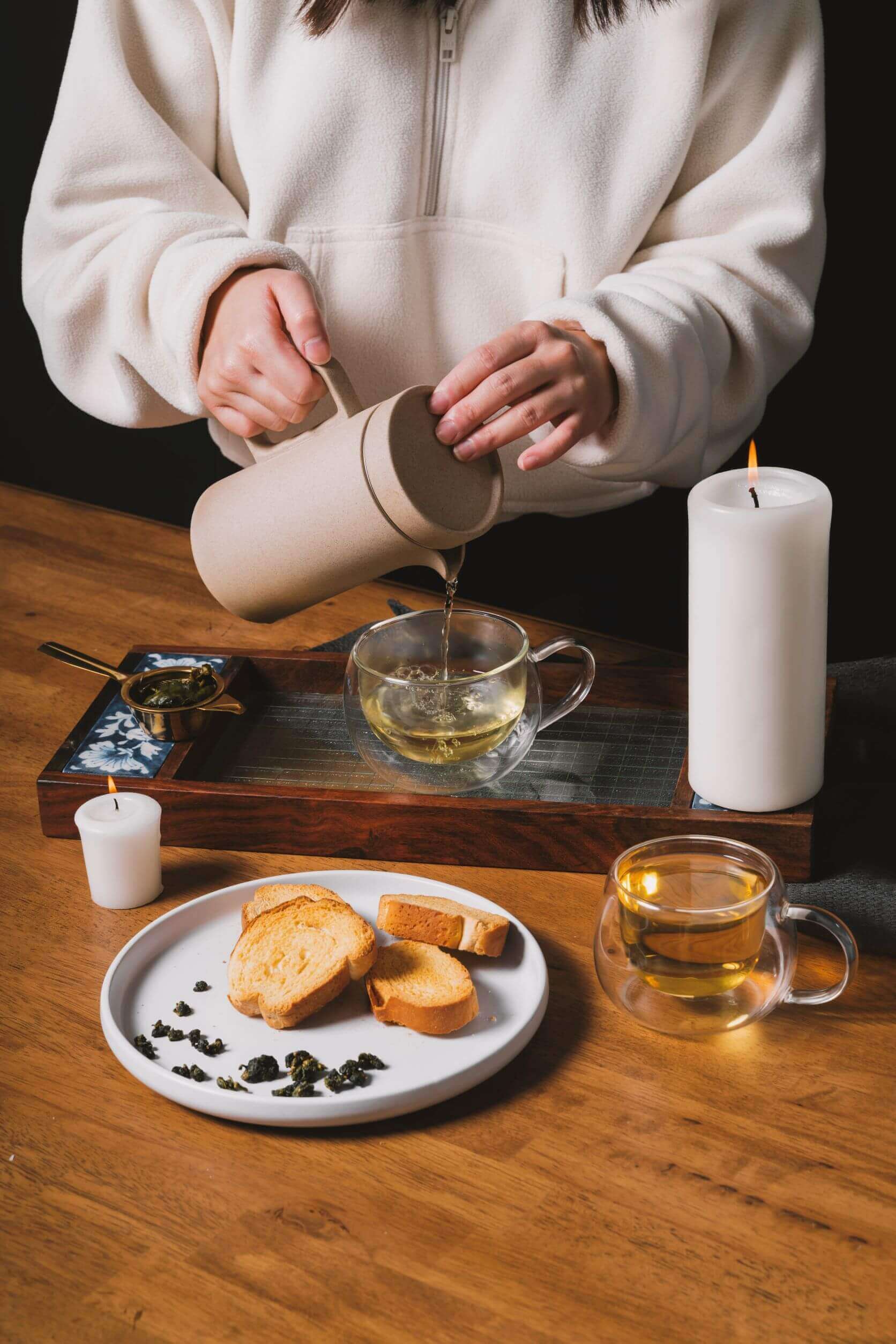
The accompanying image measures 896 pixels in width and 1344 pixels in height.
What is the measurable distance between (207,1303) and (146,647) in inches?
30.8

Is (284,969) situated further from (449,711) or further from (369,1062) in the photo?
(449,711)

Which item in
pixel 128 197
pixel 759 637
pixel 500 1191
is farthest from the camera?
pixel 128 197

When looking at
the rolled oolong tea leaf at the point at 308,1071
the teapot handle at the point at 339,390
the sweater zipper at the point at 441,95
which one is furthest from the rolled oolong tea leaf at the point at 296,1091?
the sweater zipper at the point at 441,95

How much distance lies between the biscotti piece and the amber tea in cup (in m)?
0.10

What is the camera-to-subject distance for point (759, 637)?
0.98m

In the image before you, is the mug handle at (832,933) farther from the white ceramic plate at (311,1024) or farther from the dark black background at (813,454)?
the dark black background at (813,454)

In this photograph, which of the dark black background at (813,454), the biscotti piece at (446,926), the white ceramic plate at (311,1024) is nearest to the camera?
the white ceramic plate at (311,1024)

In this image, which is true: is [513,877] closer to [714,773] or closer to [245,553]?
[714,773]

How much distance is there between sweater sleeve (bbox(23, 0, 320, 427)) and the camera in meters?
1.32

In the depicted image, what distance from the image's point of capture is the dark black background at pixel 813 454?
154 centimetres

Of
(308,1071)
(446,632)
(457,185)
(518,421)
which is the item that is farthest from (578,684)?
(457,185)

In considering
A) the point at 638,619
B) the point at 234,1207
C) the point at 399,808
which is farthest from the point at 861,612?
the point at 234,1207

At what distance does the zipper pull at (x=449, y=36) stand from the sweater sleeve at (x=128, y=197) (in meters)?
0.23

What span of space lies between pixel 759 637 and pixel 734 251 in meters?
0.55
